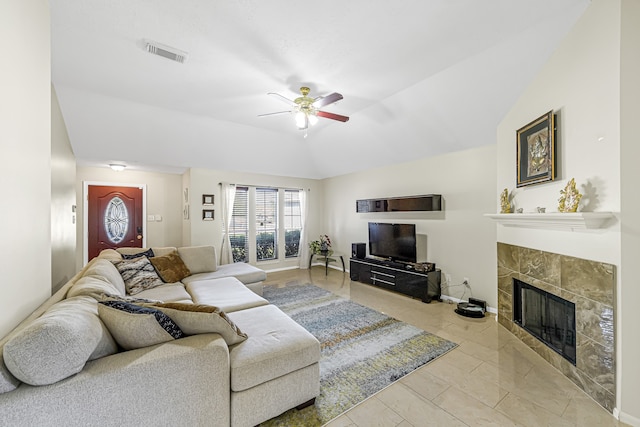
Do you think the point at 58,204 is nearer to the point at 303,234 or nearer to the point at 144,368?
the point at 144,368

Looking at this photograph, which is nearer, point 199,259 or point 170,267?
point 170,267

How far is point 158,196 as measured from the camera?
571 cm

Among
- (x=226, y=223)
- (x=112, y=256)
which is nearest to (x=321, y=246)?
(x=226, y=223)

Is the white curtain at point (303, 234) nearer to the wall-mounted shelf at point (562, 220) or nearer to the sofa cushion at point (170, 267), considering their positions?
the sofa cushion at point (170, 267)

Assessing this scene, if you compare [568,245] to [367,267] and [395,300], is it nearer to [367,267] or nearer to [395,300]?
[395,300]

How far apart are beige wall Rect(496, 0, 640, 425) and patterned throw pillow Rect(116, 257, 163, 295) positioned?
4.55 metres

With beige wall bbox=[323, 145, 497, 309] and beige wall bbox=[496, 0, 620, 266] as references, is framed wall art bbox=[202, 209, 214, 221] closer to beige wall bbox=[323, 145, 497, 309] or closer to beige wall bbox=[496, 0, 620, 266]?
beige wall bbox=[323, 145, 497, 309]

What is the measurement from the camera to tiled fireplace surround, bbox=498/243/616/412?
184 cm

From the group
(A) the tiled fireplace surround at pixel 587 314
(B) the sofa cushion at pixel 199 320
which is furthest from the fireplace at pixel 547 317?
(B) the sofa cushion at pixel 199 320

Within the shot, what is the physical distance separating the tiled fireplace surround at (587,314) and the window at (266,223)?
5054 mm

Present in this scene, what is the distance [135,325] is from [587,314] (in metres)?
3.19

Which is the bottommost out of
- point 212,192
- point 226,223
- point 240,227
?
point 240,227

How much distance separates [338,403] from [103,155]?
16.7 feet

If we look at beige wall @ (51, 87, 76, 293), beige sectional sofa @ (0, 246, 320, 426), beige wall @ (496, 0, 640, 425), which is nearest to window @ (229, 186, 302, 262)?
beige wall @ (51, 87, 76, 293)
